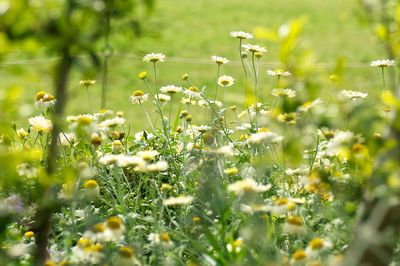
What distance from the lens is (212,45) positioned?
35.2 ft

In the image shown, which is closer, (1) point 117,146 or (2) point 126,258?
(2) point 126,258

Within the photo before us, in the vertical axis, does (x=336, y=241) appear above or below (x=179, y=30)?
above

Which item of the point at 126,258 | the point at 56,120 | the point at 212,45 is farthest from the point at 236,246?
the point at 212,45

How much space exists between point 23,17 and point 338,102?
0.78 m

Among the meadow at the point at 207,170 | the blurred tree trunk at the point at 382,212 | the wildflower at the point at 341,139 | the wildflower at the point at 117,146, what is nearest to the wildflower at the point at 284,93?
the meadow at the point at 207,170

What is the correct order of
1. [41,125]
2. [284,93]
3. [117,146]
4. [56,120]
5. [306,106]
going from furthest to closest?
[117,146] < [41,125] < [284,93] < [306,106] < [56,120]

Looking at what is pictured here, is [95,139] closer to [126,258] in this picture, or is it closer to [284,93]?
[126,258]

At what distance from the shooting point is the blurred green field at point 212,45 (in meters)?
7.98

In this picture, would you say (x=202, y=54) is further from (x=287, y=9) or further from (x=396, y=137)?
(x=396, y=137)

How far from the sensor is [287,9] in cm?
1349

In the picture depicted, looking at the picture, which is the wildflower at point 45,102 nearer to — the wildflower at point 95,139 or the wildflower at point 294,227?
the wildflower at point 95,139

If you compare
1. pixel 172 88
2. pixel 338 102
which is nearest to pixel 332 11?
pixel 172 88

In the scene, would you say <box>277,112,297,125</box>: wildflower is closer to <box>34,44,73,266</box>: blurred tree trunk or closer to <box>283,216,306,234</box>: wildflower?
<box>283,216,306,234</box>: wildflower

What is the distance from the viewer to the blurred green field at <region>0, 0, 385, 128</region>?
26.2 feet
